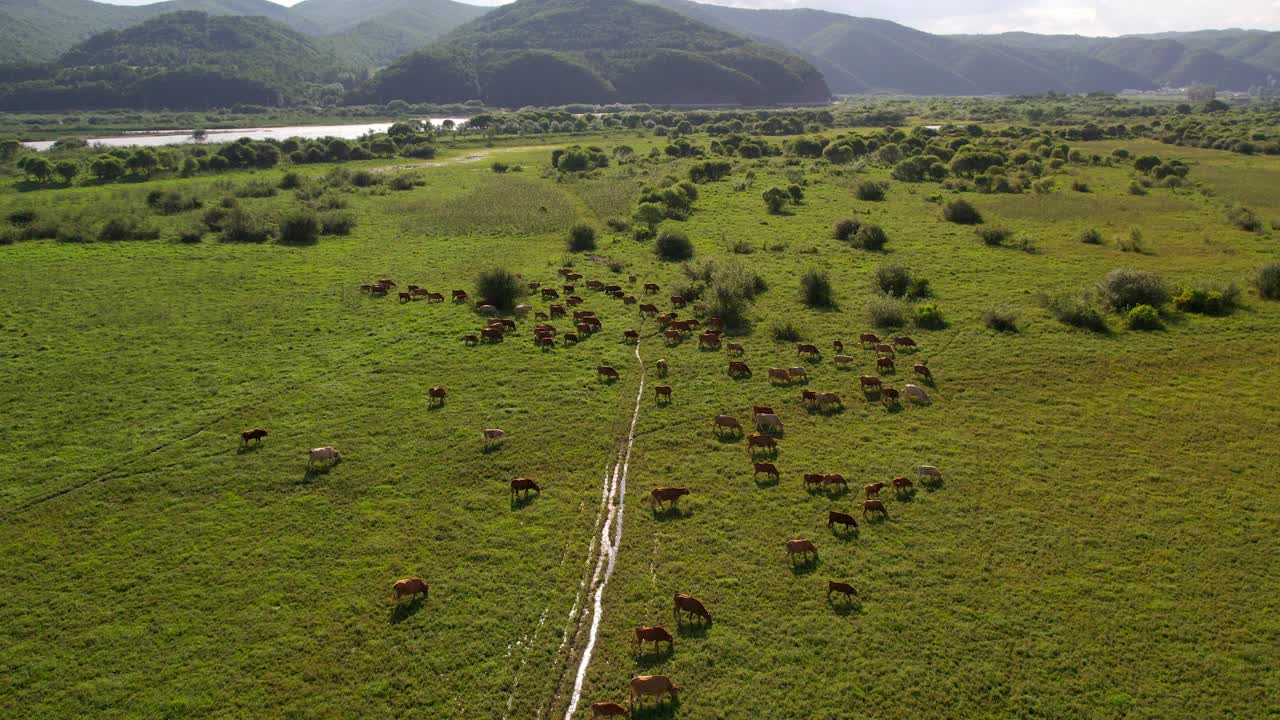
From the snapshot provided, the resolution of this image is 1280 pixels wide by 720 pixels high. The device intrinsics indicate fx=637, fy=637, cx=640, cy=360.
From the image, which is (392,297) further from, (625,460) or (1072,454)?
(1072,454)

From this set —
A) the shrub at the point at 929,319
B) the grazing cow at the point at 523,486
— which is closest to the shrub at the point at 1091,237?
the shrub at the point at 929,319

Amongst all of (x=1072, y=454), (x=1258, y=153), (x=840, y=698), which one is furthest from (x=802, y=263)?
(x=1258, y=153)

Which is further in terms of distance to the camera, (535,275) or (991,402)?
(535,275)

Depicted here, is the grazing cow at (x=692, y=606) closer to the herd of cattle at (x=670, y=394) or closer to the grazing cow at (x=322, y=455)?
the herd of cattle at (x=670, y=394)

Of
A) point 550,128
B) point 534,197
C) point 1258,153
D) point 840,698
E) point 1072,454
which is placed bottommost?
point 840,698

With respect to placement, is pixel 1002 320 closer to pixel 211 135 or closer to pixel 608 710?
pixel 608 710

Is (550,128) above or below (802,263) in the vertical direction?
above
